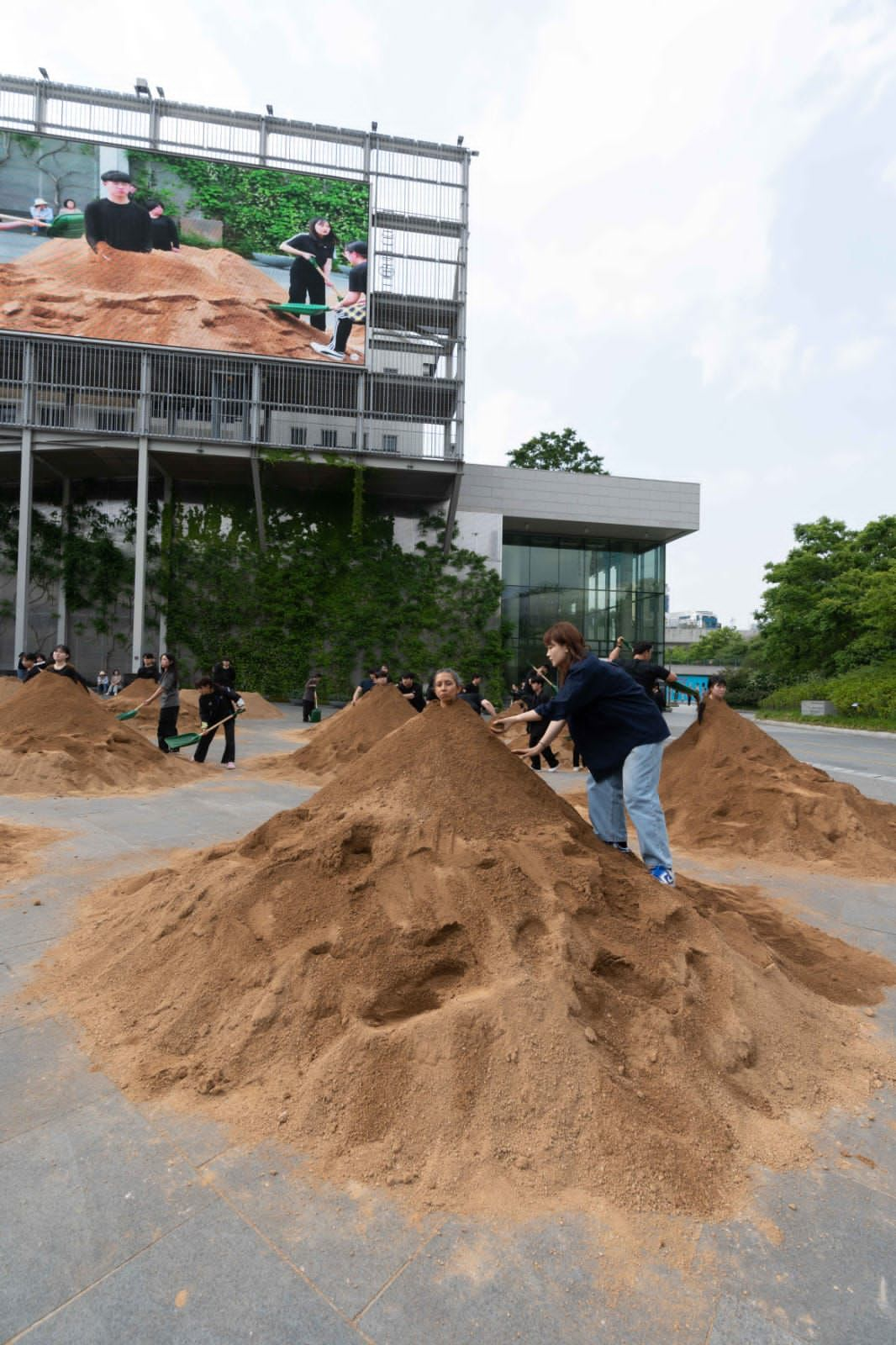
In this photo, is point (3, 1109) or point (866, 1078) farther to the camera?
point (866, 1078)

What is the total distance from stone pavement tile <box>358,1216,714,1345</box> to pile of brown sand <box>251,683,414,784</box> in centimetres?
832

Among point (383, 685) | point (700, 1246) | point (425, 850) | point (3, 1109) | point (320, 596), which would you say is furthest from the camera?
point (320, 596)

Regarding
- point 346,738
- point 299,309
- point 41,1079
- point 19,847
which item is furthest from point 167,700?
Answer: point 299,309

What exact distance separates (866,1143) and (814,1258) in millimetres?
624

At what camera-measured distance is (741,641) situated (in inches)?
2515

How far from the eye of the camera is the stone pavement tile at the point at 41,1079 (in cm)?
238

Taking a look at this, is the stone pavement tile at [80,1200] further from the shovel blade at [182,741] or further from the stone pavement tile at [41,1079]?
the shovel blade at [182,741]

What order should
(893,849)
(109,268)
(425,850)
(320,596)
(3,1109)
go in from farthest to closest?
(320,596) < (109,268) < (893,849) < (425,850) < (3,1109)

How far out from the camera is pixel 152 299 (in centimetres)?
2228

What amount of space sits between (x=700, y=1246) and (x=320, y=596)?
24.8 metres

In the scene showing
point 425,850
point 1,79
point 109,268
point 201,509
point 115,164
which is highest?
point 1,79

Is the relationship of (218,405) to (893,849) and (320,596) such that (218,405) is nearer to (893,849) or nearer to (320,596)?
(320,596)

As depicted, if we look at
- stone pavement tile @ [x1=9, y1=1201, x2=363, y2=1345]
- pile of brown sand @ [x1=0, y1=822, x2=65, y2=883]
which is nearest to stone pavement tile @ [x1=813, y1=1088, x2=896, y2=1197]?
stone pavement tile @ [x1=9, y1=1201, x2=363, y2=1345]

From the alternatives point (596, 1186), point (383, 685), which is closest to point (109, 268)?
point (383, 685)
